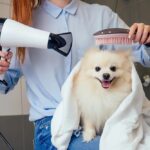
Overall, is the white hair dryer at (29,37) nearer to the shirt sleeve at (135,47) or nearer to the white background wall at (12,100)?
the shirt sleeve at (135,47)

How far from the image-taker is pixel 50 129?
1031mm

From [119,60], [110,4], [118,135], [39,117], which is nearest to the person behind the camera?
[118,135]

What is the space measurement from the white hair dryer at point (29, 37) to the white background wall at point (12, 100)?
3.01 ft

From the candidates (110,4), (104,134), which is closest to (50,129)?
(104,134)

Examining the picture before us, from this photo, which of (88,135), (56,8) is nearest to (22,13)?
(56,8)

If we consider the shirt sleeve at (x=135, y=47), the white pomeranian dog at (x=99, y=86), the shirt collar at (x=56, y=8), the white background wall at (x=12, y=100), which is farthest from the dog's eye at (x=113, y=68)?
the white background wall at (x=12, y=100)

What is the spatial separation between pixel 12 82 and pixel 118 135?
1.54 ft

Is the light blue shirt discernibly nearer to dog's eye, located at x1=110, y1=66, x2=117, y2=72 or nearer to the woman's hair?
the woman's hair

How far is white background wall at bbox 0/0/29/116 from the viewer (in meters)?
1.86

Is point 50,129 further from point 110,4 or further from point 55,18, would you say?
point 110,4

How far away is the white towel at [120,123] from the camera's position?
0.86 meters

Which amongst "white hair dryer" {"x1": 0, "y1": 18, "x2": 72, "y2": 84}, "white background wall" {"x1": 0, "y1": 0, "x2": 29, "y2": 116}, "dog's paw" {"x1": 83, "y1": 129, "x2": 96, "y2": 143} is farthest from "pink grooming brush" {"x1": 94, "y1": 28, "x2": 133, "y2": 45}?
"white background wall" {"x1": 0, "y1": 0, "x2": 29, "y2": 116}

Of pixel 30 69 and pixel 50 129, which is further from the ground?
pixel 30 69

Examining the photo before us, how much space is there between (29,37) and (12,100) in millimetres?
1007
